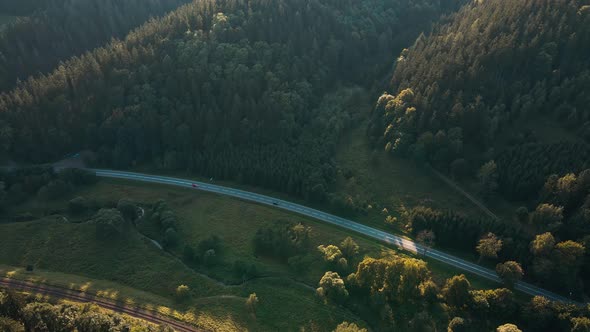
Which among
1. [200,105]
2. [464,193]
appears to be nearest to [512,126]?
[464,193]

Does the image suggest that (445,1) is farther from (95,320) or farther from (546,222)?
(95,320)

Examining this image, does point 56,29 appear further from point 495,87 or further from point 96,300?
point 495,87

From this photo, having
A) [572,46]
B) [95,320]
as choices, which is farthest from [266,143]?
[572,46]

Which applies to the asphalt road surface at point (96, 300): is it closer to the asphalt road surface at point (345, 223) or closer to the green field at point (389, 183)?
the asphalt road surface at point (345, 223)

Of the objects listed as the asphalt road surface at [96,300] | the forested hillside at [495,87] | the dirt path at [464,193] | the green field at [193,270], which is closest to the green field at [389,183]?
the dirt path at [464,193]

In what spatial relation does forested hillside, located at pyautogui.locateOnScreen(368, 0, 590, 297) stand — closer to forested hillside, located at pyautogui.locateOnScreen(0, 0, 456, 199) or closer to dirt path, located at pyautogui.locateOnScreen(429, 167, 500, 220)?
dirt path, located at pyautogui.locateOnScreen(429, 167, 500, 220)
